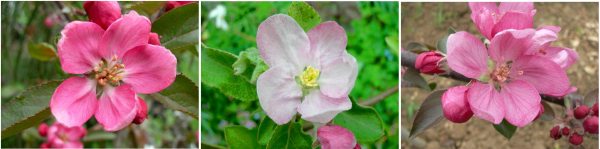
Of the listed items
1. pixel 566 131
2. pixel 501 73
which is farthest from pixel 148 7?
→ pixel 566 131

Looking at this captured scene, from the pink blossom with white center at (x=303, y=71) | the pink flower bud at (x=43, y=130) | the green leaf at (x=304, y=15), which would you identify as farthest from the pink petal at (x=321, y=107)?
the pink flower bud at (x=43, y=130)

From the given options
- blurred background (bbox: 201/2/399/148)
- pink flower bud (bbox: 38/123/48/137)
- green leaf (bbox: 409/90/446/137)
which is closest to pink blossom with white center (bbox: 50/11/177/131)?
blurred background (bbox: 201/2/399/148)

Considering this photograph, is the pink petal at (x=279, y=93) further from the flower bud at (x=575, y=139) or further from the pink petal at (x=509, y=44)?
the flower bud at (x=575, y=139)

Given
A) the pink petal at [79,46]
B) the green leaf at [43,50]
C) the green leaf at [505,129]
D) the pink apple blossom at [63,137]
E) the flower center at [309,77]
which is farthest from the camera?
the pink apple blossom at [63,137]

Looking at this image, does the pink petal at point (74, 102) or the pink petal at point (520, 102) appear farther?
the pink petal at point (520, 102)

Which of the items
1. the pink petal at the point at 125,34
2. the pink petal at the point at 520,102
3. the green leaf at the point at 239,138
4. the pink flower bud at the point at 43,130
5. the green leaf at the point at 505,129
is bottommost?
the pink flower bud at the point at 43,130
